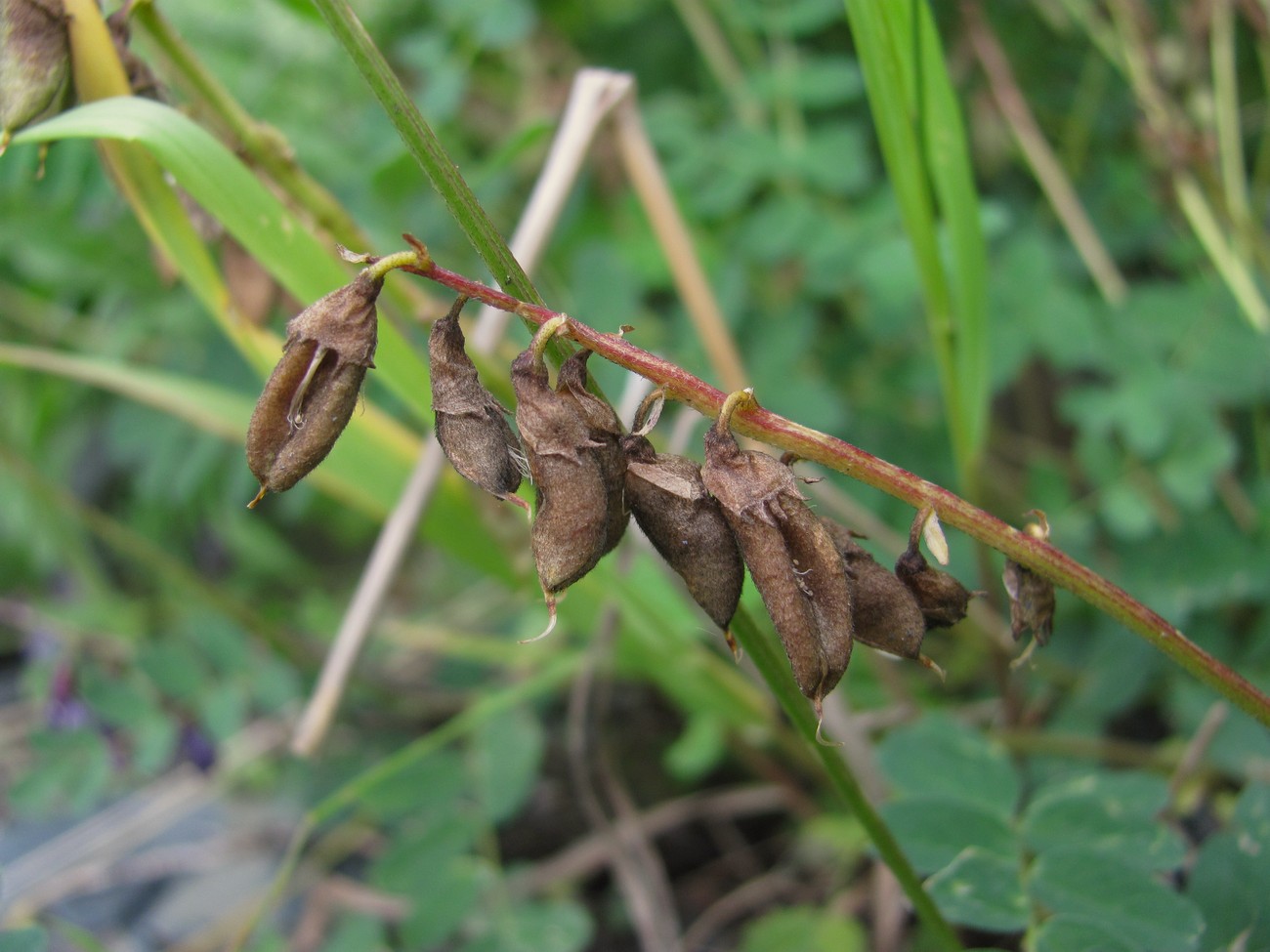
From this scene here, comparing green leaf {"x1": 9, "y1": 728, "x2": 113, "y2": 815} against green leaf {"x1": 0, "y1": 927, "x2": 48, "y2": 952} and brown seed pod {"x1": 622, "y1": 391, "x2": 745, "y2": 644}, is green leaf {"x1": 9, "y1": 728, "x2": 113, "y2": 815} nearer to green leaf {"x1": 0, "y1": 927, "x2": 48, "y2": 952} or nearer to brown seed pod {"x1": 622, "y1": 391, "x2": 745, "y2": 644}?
green leaf {"x1": 0, "y1": 927, "x2": 48, "y2": 952}

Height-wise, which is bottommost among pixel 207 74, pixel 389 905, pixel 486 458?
pixel 389 905

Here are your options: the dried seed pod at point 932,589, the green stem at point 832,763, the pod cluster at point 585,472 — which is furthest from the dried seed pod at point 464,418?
the dried seed pod at point 932,589

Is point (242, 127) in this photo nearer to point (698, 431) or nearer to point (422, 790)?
point (698, 431)

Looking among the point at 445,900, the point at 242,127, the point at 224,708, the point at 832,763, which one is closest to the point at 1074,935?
the point at 832,763

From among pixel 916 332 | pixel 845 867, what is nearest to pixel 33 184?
pixel 916 332

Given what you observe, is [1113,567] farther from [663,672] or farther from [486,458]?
[486,458]
